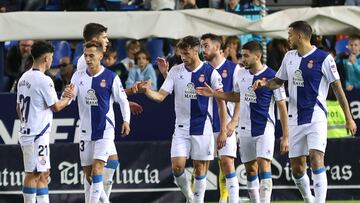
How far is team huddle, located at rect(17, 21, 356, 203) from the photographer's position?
1614 centimetres

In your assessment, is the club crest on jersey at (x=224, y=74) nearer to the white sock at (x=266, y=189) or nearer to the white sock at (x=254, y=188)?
the white sock at (x=254, y=188)

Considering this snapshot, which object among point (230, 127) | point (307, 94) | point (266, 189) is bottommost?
point (266, 189)

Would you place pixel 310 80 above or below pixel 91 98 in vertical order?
above

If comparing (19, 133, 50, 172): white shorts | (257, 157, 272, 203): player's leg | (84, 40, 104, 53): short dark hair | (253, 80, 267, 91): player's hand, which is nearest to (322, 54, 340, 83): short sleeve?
(253, 80, 267, 91): player's hand

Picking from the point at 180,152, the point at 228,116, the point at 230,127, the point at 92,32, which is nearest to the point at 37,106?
the point at 92,32

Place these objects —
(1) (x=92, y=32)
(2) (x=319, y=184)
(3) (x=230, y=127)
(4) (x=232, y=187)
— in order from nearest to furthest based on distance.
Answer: (2) (x=319, y=184) → (1) (x=92, y=32) → (4) (x=232, y=187) → (3) (x=230, y=127)

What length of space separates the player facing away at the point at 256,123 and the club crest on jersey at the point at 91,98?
185cm

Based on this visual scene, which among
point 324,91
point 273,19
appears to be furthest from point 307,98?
point 273,19

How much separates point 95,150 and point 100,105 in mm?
594

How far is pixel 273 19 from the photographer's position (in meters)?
21.6

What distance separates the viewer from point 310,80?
16.1 meters

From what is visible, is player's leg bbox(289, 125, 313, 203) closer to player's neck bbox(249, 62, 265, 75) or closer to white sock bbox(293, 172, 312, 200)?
white sock bbox(293, 172, 312, 200)

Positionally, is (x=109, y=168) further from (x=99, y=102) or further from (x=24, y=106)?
(x=24, y=106)

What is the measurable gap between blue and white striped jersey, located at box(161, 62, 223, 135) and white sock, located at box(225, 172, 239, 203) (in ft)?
2.39
